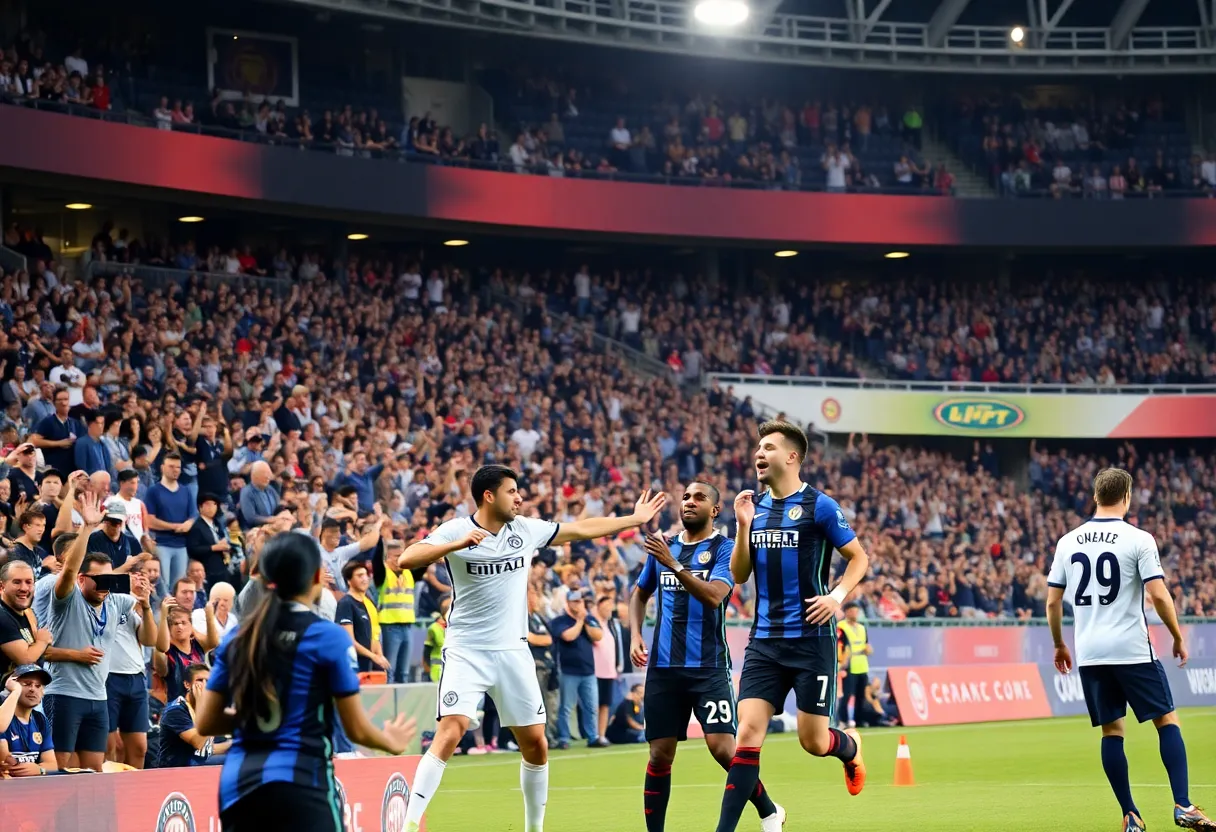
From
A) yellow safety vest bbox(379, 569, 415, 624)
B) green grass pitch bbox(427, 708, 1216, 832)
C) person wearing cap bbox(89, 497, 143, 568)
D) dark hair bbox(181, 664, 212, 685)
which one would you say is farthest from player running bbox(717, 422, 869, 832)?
yellow safety vest bbox(379, 569, 415, 624)

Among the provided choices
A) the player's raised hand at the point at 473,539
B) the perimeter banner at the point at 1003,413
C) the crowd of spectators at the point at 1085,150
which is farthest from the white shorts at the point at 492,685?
the crowd of spectators at the point at 1085,150

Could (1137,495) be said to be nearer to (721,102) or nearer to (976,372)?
(976,372)

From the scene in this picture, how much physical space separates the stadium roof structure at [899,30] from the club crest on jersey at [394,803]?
2796 cm

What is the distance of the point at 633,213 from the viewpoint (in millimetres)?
41375

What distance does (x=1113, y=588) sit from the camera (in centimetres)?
1061

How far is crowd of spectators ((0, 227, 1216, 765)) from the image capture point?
1614 cm

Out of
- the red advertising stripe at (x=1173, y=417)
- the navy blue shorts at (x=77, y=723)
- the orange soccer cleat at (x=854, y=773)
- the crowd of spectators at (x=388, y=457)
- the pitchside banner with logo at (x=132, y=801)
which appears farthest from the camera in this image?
the red advertising stripe at (x=1173, y=417)

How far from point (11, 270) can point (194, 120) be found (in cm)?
705

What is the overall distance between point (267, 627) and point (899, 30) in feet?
153

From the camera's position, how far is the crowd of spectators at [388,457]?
16141 mm

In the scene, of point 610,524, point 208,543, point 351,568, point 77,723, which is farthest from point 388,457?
point 610,524

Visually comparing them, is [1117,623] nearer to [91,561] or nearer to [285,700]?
[285,700]

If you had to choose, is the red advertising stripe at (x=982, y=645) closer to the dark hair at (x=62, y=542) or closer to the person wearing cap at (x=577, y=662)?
the person wearing cap at (x=577, y=662)

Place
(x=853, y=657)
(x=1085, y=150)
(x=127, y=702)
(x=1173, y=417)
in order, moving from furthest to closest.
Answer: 1. (x=1085, y=150)
2. (x=1173, y=417)
3. (x=853, y=657)
4. (x=127, y=702)
